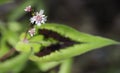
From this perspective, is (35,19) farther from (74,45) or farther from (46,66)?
(46,66)

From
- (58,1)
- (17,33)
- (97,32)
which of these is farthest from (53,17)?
(17,33)

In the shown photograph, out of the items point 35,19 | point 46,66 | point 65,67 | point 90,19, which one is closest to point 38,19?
point 35,19

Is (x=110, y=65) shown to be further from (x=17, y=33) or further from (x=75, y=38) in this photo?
(x=75, y=38)

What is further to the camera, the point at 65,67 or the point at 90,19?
the point at 90,19

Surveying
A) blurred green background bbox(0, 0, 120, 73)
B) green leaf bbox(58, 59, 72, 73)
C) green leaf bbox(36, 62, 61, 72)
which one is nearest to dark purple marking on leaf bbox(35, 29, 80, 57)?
green leaf bbox(58, 59, 72, 73)

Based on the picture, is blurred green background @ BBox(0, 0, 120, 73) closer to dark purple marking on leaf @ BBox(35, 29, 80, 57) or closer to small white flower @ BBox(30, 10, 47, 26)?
dark purple marking on leaf @ BBox(35, 29, 80, 57)
